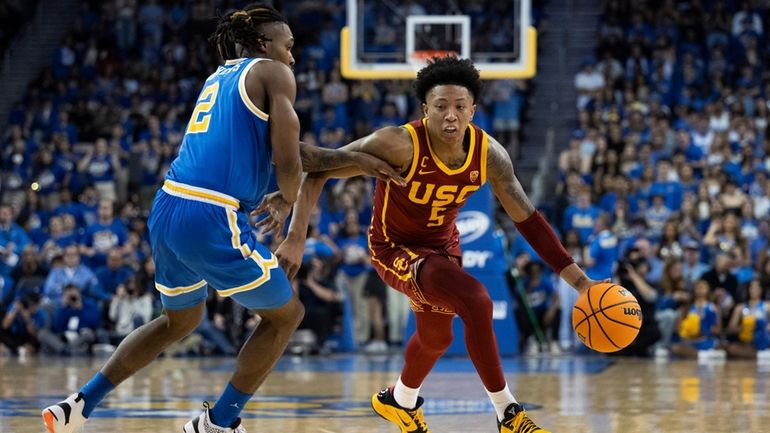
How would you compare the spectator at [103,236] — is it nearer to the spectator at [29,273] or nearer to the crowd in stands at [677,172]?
the spectator at [29,273]

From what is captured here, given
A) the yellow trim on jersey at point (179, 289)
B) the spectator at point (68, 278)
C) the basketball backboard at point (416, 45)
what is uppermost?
the basketball backboard at point (416, 45)

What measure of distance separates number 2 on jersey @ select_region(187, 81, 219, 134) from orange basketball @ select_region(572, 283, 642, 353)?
2227 millimetres

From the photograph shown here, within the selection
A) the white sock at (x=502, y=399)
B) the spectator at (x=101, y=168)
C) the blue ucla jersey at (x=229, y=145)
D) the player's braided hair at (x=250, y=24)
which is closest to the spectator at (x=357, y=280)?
the spectator at (x=101, y=168)

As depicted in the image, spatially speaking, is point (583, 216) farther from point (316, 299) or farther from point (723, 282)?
point (316, 299)

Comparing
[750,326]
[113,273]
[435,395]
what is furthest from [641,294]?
[113,273]

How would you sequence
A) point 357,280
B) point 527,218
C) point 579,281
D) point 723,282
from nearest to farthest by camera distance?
point 579,281 → point 527,218 → point 723,282 → point 357,280

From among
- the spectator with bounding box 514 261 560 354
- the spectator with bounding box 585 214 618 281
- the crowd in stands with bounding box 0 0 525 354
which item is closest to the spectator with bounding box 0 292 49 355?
the crowd in stands with bounding box 0 0 525 354

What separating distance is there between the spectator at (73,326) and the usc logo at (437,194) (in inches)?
360

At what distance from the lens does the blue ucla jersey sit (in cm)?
568

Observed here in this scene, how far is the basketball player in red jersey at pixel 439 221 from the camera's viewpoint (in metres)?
6.27

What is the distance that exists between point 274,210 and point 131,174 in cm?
1295

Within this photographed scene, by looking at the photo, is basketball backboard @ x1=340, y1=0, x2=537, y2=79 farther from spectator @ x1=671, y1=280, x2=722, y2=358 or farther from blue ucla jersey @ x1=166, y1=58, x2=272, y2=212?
blue ucla jersey @ x1=166, y1=58, x2=272, y2=212

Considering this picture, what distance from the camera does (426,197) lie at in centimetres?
662

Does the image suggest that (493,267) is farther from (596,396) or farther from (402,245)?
(402,245)
